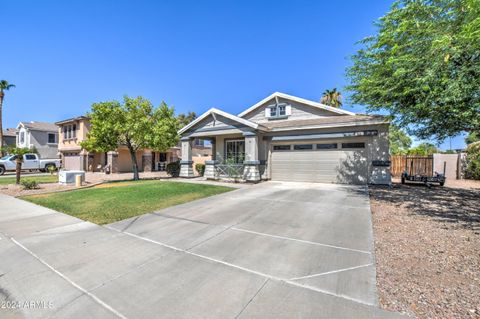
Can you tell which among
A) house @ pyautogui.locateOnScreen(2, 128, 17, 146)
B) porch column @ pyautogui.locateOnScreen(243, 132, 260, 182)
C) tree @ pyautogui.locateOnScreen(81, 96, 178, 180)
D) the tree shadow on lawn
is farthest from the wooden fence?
house @ pyautogui.locateOnScreen(2, 128, 17, 146)

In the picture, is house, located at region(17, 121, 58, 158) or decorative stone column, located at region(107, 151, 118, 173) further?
house, located at region(17, 121, 58, 158)

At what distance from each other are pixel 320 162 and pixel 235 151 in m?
5.73

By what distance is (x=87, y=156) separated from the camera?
2317 cm

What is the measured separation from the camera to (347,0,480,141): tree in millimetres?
6102

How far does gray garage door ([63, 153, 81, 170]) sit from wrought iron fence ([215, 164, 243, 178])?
18196 mm

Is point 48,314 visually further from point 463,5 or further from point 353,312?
point 463,5

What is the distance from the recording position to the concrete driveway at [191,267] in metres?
2.48

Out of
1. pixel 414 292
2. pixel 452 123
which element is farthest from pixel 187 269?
pixel 452 123

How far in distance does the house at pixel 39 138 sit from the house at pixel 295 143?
24.1m

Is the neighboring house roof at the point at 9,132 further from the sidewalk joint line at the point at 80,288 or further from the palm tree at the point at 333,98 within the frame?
the palm tree at the point at 333,98

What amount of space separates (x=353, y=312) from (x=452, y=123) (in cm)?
939

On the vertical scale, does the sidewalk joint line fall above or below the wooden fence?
below

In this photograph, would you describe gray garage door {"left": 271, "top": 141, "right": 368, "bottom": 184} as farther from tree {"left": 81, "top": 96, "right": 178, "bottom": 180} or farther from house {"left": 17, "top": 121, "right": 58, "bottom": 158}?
house {"left": 17, "top": 121, "right": 58, "bottom": 158}

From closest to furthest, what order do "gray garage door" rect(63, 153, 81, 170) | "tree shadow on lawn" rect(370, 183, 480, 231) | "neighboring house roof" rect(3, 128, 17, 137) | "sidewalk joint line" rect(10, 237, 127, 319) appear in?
"sidewalk joint line" rect(10, 237, 127, 319), "tree shadow on lawn" rect(370, 183, 480, 231), "gray garage door" rect(63, 153, 81, 170), "neighboring house roof" rect(3, 128, 17, 137)
